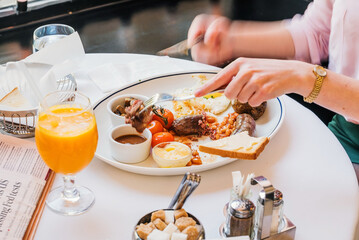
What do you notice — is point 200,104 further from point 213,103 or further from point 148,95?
point 148,95

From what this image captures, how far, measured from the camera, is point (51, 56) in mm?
1821

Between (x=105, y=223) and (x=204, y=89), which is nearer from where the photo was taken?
(x=105, y=223)

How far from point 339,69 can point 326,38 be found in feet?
0.65

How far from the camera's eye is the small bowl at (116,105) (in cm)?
170

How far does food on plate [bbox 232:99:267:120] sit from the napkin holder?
2.02 ft

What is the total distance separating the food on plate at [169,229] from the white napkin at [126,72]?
93 centimetres

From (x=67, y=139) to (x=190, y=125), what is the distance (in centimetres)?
57

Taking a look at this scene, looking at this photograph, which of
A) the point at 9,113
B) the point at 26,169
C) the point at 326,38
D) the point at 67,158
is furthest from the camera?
the point at 326,38

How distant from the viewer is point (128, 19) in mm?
4605

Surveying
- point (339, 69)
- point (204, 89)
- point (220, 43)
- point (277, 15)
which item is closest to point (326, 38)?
point (339, 69)

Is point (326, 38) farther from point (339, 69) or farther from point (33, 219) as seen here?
point (33, 219)

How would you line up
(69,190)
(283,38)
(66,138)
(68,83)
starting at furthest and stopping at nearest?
(283,38) < (68,83) < (69,190) < (66,138)

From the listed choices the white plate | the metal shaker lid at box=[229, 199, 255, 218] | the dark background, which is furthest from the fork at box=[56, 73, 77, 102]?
the dark background

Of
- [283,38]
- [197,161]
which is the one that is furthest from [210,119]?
[283,38]
